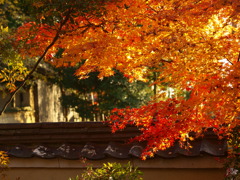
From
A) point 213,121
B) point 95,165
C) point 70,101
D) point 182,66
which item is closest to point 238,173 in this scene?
point 213,121

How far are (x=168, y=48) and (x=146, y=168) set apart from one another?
2077 mm

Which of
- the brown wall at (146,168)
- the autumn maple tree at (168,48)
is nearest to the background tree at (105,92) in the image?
the brown wall at (146,168)

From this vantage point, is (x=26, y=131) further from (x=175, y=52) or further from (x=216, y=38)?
(x=216, y=38)

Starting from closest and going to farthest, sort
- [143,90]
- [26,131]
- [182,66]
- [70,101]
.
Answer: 1. [182,66]
2. [26,131]
3. [143,90]
4. [70,101]

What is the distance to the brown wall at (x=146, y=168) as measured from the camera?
250 inches

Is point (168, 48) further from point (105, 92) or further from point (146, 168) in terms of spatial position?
point (105, 92)

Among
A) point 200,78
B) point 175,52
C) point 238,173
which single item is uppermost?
point 175,52

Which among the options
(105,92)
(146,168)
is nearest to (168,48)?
(146,168)

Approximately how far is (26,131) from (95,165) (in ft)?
4.93

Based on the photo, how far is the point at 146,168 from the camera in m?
6.59

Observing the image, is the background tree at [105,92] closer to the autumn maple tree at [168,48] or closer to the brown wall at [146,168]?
the brown wall at [146,168]

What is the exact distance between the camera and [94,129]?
22.4 ft

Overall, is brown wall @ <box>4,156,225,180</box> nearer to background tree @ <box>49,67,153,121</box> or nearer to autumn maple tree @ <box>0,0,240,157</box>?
autumn maple tree @ <box>0,0,240,157</box>

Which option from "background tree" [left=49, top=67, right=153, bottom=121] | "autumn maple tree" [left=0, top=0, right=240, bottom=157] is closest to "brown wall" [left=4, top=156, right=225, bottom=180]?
"autumn maple tree" [left=0, top=0, right=240, bottom=157]
